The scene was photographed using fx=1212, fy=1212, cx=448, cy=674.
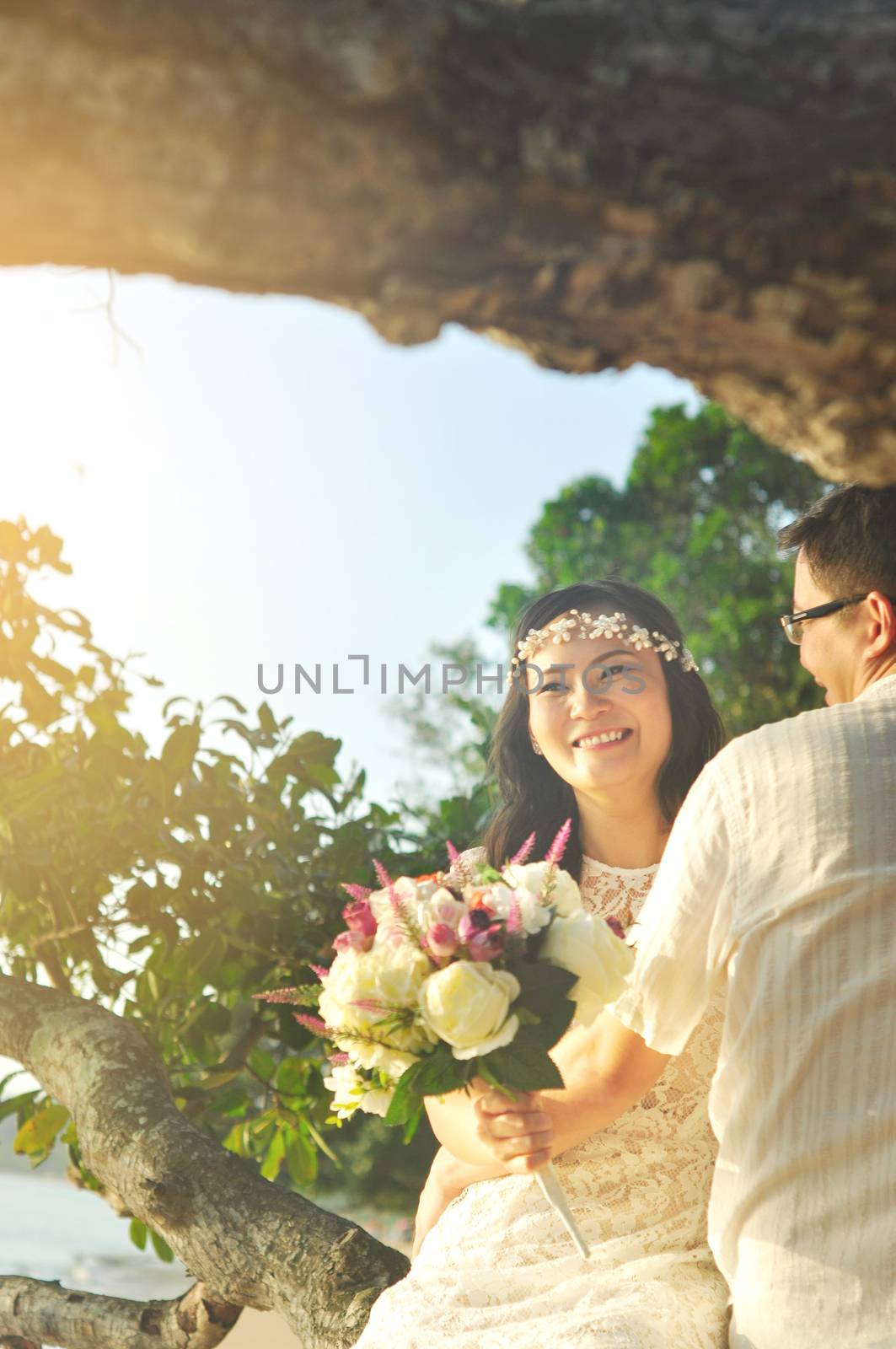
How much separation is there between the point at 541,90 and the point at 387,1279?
2442 mm

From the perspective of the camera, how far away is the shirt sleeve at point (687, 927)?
6.78 feet

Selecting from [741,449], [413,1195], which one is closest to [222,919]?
[413,1195]

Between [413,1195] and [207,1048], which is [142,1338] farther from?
[413,1195]

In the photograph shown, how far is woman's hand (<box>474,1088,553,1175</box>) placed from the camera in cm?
217

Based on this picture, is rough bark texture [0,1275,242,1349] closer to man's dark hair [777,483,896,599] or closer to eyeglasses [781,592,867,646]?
eyeglasses [781,592,867,646]

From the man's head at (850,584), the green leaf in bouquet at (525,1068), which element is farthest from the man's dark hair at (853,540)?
the green leaf in bouquet at (525,1068)

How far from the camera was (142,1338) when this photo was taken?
336 centimetres

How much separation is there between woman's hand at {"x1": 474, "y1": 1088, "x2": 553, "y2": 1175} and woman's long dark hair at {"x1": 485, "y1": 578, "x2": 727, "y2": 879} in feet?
3.95

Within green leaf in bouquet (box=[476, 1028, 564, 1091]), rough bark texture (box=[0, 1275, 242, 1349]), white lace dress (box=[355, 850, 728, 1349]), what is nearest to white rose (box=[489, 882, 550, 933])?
green leaf in bouquet (box=[476, 1028, 564, 1091])

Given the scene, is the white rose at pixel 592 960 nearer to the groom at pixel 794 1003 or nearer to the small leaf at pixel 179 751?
the groom at pixel 794 1003

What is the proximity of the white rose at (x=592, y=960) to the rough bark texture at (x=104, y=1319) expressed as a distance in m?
1.70

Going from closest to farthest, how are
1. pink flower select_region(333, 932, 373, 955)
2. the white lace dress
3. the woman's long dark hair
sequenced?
1. pink flower select_region(333, 932, 373, 955)
2. the white lace dress
3. the woman's long dark hair

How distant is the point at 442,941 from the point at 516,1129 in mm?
419

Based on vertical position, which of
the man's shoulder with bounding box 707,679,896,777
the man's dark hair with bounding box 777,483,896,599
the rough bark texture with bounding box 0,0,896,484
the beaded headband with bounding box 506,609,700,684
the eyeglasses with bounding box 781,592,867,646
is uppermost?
the rough bark texture with bounding box 0,0,896,484
